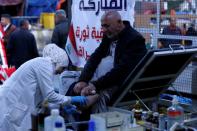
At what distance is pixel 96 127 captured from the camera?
3.62m

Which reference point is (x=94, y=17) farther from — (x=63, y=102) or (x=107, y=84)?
(x=63, y=102)

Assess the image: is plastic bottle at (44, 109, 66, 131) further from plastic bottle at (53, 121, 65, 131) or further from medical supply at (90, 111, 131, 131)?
medical supply at (90, 111, 131, 131)

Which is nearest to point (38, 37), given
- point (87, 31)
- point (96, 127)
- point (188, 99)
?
point (87, 31)

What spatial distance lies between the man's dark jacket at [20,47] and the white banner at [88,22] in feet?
11.7

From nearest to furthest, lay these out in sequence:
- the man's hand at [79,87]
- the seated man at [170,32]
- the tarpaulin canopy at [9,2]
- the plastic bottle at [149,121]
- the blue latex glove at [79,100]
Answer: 1. the plastic bottle at [149,121]
2. the blue latex glove at [79,100]
3. the man's hand at [79,87]
4. the seated man at [170,32]
5. the tarpaulin canopy at [9,2]

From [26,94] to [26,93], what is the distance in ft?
0.03

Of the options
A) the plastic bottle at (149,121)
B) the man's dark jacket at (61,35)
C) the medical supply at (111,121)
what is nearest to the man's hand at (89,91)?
the plastic bottle at (149,121)

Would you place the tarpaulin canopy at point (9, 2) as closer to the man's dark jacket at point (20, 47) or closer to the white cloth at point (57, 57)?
the man's dark jacket at point (20, 47)

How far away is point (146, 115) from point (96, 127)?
2.48 ft

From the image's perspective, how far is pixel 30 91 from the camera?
432cm

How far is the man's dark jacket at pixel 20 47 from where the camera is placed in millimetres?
9742

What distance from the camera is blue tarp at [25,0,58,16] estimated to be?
18.7m

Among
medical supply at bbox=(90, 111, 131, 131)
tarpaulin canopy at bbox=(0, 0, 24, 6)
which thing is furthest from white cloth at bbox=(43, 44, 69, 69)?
tarpaulin canopy at bbox=(0, 0, 24, 6)

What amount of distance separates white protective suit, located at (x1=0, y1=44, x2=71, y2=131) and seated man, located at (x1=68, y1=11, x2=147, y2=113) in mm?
480
